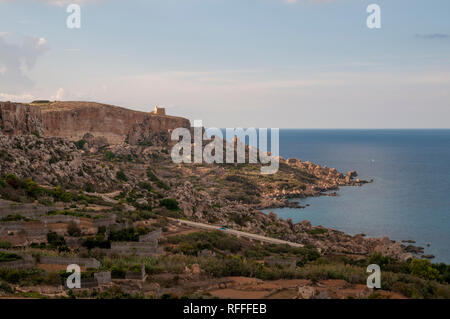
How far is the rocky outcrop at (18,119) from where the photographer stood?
4238 centimetres

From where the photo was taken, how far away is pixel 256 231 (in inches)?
1663

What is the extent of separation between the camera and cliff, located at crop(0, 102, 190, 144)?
236 feet

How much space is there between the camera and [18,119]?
145 ft

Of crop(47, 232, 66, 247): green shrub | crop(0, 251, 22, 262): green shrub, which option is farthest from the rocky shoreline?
crop(0, 251, 22, 262): green shrub

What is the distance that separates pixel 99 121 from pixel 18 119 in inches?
1385

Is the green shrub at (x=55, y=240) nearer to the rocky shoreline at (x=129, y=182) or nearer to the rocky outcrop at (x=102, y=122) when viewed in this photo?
the rocky shoreline at (x=129, y=182)

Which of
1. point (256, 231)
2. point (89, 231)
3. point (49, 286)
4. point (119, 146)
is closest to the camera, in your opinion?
point (49, 286)

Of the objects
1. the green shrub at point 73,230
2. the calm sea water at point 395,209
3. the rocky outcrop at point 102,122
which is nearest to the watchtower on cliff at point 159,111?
the rocky outcrop at point 102,122

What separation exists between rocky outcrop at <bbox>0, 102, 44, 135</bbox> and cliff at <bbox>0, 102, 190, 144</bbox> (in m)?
18.5

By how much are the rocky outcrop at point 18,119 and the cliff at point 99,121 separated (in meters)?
18.5
